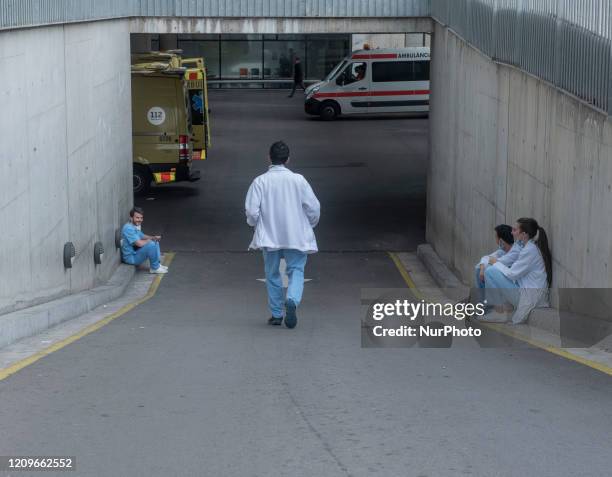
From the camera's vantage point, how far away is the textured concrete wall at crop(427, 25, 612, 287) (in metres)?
8.41

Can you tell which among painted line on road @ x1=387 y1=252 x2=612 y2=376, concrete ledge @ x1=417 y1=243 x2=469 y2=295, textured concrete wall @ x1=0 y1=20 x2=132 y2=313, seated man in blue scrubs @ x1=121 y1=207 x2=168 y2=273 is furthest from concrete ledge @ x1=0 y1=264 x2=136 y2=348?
concrete ledge @ x1=417 y1=243 x2=469 y2=295

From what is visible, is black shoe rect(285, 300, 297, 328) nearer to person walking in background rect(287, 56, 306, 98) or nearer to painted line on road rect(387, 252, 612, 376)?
painted line on road rect(387, 252, 612, 376)

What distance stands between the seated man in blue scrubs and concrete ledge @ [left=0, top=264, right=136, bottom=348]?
3.91ft

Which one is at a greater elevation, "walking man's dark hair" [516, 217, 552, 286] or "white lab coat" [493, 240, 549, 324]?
"walking man's dark hair" [516, 217, 552, 286]

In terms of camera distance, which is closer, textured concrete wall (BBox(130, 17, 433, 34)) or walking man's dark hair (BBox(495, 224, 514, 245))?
walking man's dark hair (BBox(495, 224, 514, 245))

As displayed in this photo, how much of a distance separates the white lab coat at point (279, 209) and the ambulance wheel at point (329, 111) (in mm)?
28817

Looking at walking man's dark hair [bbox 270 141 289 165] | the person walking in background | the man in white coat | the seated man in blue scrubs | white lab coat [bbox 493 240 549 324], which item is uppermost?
walking man's dark hair [bbox 270 141 289 165]

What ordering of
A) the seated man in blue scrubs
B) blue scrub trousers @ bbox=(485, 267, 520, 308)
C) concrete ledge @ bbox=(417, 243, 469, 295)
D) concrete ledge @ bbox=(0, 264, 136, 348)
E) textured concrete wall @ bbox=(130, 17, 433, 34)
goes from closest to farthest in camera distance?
1. concrete ledge @ bbox=(0, 264, 136, 348)
2. blue scrub trousers @ bbox=(485, 267, 520, 308)
3. concrete ledge @ bbox=(417, 243, 469, 295)
4. the seated man in blue scrubs
5. textured concrete wall @ bbox=(130, 17, 433, 34)

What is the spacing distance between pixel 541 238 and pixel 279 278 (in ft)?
7.57

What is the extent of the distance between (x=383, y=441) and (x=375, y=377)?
1.54 metres

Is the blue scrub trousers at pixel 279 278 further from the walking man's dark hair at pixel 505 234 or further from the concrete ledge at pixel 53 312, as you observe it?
the walking man's dark hair at pixel 505 234

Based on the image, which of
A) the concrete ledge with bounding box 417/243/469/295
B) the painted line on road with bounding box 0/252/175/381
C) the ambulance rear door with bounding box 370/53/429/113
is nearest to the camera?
the painted line on road with bounding box 0/252/175/381

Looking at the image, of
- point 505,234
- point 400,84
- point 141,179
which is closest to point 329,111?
point 400,84

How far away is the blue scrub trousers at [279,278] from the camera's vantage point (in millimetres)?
9438
